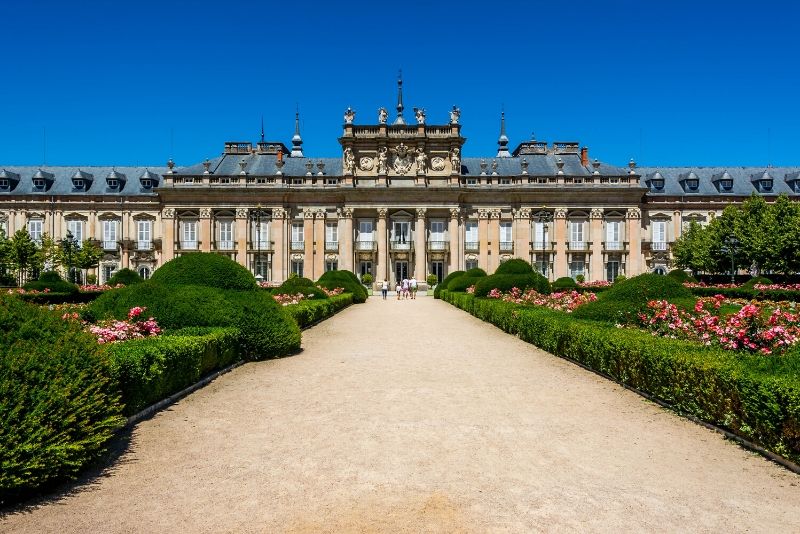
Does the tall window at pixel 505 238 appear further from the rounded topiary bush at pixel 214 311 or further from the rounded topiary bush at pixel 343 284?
the rounded topiary bush at pixel 214 311

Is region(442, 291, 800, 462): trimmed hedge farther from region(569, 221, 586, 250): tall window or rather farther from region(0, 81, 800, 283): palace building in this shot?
region(569, 221, 586, 250): tall window

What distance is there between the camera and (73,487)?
4488 millimetres

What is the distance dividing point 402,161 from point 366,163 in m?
3.12

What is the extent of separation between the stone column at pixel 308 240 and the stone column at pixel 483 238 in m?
14.6

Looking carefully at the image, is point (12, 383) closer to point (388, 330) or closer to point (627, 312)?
point (627, 312)

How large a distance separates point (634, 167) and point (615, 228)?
5.98 metres

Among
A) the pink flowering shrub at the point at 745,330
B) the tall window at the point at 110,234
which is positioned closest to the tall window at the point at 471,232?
the tall window at the point at 110,234

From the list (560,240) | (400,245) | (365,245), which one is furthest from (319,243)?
(560,240)

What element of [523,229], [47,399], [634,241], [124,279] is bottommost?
[47,399]

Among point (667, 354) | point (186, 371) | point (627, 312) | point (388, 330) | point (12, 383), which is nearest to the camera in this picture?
point (12, 383)

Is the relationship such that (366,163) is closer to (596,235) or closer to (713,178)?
(596,235)

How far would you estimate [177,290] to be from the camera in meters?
10.6

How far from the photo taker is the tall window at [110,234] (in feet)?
159

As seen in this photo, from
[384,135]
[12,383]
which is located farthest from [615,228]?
[12,383]
